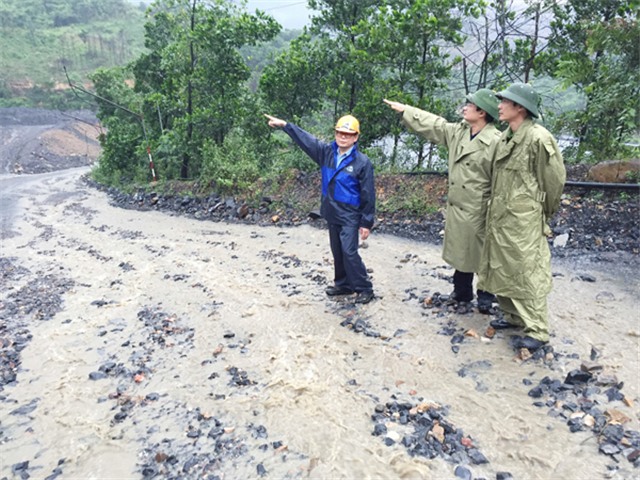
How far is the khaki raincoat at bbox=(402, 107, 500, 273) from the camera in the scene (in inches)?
162

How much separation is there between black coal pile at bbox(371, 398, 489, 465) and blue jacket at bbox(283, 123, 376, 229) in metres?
2.06

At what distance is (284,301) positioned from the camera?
5789 mm

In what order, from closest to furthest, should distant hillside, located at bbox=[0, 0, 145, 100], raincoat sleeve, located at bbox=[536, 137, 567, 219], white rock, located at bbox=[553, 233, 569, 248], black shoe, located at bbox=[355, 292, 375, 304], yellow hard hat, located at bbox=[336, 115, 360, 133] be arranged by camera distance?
1. raincoat sleeve, located at bbox=[536, 137, 567, 219]
2. yellow hard hat, located at bbox=[336, 115, 360, 133]
3. black shoe, located at bbox=[355, 292, 375, 304]
4. white rock, located at bbox=[553, 233, 569, 248]
5. distant hillside, located at bbox=[0, 0, 145, 100]

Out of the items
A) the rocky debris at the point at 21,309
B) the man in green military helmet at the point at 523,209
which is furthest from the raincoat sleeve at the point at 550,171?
the rocky debris at the point at 21,309

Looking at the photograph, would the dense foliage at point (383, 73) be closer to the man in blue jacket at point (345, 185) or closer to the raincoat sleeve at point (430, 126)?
the raincoat sleeve at point (430, 126)

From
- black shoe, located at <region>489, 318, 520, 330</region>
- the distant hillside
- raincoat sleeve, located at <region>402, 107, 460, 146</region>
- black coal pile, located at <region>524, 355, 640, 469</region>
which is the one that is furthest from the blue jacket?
the distant hillside

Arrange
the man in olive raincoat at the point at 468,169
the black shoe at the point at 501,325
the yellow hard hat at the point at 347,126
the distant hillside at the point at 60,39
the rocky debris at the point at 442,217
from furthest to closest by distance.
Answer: the distant hillside at the point at 60,39
the rocky debris at the point at 442,217
the yellow hard hat at the point at 347,126
the black shoe at the point at 501,325
the man in olive raincoat at the point at 468,169

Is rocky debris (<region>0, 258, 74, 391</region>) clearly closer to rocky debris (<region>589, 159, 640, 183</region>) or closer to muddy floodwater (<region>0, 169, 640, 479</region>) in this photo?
muddy floodwater (<region>0, 169, 640, 479</region>)

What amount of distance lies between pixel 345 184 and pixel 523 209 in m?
1.84

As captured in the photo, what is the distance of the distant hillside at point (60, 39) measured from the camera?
57.7m

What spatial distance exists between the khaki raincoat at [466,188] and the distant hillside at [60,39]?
63011 millimetres

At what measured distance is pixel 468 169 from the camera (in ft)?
13.8

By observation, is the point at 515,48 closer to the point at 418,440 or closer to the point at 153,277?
the point at 153,277

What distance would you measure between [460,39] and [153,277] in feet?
26.7
